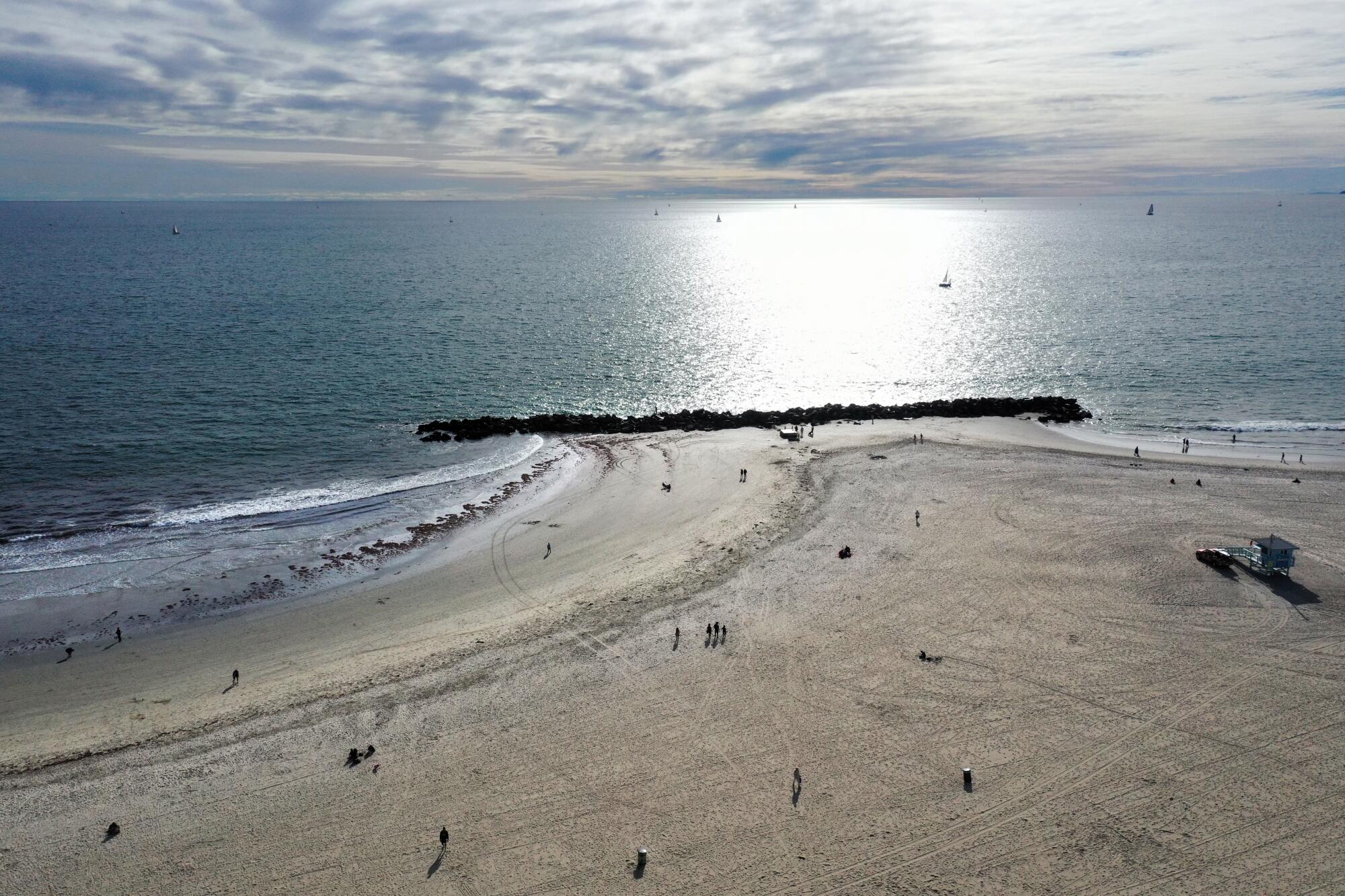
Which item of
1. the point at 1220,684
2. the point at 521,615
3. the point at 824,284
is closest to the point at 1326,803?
the point at 1220,684

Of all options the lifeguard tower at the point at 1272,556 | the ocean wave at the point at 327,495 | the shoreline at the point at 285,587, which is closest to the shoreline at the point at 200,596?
the shoreline at the point at 285,587

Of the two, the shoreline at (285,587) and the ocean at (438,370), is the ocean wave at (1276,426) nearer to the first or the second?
the ocean at (438,370)

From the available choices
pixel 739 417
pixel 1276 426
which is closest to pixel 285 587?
pixel 739 417

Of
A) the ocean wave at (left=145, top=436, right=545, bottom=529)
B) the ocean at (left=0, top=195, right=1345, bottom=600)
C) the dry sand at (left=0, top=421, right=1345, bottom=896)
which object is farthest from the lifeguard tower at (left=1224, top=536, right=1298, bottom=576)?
the ocean wave at (left=145, top=436, right=545, bottom=529)

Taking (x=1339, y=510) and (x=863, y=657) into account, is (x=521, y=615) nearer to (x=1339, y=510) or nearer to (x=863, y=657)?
(x=863, y=657)

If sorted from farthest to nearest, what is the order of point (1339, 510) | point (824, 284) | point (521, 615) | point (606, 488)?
point (824, 284)
point (606, 488)
point (1339, 510)
point (521, 615)
